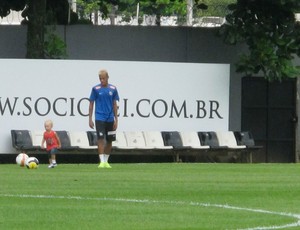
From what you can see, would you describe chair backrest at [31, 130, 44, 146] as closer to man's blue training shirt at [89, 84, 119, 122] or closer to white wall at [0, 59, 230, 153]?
white wall at [0, 59, 230, 153]

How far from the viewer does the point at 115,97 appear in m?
25.5

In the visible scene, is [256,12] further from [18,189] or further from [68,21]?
[18,189]

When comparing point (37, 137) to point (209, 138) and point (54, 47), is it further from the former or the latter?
point (209, 138)

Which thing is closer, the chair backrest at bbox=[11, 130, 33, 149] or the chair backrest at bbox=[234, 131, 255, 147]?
the chair backrest at bbox=[11, 130, 33, 149]

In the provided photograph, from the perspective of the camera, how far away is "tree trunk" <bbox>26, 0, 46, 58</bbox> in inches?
1296

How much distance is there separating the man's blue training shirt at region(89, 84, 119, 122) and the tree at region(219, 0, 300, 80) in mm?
8518

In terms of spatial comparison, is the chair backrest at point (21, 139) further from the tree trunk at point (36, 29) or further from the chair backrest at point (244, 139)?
the chair backrest at point (244, 139)

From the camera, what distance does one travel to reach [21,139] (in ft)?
102

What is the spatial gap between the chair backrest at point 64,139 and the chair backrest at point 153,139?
2.06m

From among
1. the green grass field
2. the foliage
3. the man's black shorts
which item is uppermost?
the foliage

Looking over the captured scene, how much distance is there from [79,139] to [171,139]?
7.92 ft

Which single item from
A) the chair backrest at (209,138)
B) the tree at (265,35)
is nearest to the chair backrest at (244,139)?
the chair backrest at (209,138)

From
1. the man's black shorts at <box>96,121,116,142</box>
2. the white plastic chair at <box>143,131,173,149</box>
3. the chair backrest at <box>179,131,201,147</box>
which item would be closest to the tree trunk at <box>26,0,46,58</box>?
the white plastic chair at <box>143,131,173,149</box>

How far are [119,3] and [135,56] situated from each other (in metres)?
3.25
